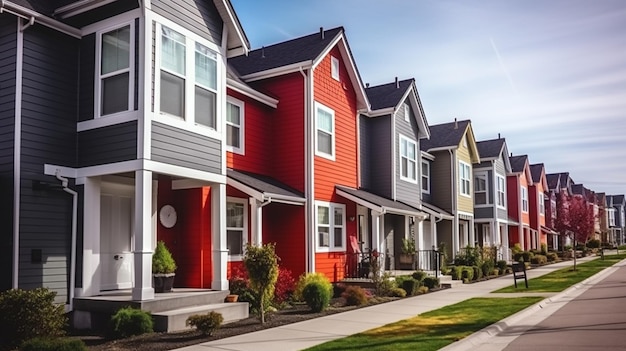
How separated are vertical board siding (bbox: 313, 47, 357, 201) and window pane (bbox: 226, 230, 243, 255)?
122 inches

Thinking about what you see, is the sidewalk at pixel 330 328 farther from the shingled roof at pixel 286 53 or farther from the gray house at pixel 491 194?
the gray house at pixel 491 194

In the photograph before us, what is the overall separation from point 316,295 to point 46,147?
7381 mm

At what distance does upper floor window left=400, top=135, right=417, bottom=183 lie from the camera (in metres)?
25.4

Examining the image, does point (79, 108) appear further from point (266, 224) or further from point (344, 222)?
point (344, 222)

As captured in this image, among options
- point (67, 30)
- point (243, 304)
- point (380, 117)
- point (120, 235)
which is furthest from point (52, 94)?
point (380, 117)

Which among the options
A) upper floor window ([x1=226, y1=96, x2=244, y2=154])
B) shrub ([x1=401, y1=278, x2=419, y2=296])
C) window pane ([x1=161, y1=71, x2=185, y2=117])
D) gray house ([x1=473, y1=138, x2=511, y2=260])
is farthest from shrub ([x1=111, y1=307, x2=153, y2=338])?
gray house ([x1=473, y1=138, x2=511, y2=260])

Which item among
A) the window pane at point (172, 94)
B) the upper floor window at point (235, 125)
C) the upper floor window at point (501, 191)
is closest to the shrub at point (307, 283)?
the upper floor window at point (235, 125)

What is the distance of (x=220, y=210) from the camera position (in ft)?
47.8

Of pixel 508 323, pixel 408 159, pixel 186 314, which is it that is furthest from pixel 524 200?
pixel 186 314

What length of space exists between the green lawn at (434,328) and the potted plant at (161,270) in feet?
16.7

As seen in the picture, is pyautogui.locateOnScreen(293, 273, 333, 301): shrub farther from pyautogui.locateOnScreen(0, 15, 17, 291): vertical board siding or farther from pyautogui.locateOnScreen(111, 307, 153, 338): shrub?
pyautogui.locateOnScreen(0, 15, 17, 291): vertical board siding

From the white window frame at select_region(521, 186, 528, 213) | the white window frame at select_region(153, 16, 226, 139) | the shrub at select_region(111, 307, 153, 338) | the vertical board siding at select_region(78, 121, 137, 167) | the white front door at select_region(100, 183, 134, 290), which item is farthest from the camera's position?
the white window frame at select_region(521, 186, 528, 213)

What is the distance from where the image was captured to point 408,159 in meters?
26.1

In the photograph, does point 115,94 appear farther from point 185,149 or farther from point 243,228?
point 243,228
